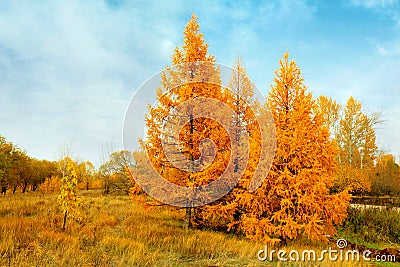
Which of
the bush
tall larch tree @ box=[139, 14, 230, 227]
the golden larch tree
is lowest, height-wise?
the bush

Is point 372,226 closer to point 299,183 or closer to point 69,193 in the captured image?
point 299,183

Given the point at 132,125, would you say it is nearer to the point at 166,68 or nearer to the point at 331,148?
the point at 166,68

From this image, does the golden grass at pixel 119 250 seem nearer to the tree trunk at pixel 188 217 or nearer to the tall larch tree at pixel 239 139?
the tall larch tree at pixel 239 139

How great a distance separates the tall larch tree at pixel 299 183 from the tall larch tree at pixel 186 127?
214 cm

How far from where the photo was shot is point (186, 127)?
11.1m

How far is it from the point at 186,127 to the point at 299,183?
4.83 metres

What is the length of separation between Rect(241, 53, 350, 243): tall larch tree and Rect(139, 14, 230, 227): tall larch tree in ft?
7.01

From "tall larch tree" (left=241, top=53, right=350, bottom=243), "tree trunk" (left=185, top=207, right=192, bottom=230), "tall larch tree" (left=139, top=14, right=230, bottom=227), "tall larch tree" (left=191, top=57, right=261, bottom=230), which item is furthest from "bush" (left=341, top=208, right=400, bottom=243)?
"tall larch tree" (left=139, top=14, right=230, bottom=227)

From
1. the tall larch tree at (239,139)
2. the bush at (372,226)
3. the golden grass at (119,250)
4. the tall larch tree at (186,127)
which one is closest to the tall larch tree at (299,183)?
the tall larch tree at (239,139)

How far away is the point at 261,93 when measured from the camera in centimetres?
1223

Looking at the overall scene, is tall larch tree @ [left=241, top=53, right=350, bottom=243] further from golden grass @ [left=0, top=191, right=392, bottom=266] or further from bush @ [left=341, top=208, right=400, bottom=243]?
bush @ [left=341, top=208, right=400, bottom=243]

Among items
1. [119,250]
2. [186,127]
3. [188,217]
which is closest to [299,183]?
[186,127]

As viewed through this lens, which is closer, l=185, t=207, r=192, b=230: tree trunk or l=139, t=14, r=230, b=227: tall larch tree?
l=139, t=14, r=230, b=227: tall larch tree

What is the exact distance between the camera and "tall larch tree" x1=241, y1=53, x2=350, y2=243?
8.40 metres
